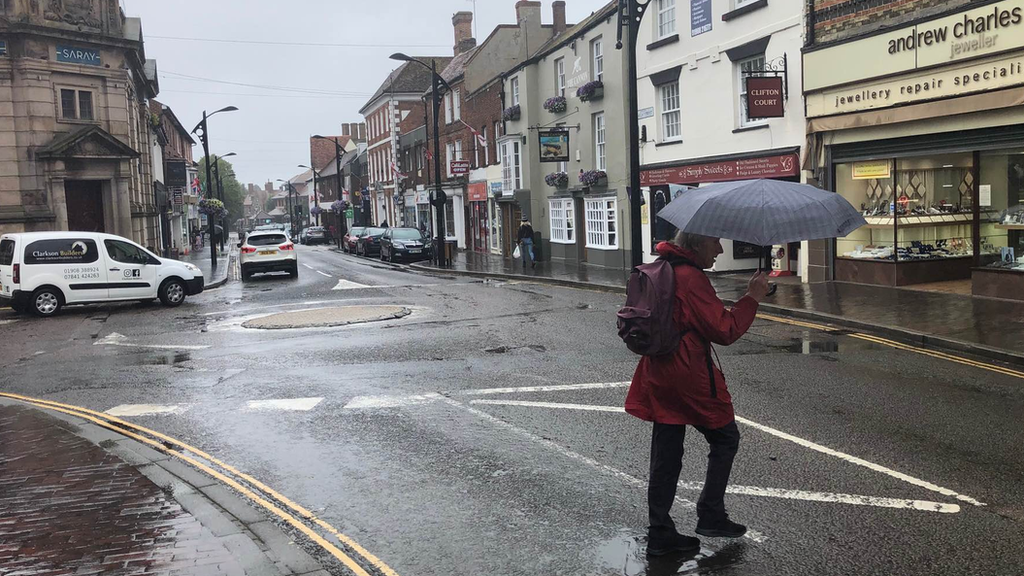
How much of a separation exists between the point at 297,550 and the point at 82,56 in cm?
2890

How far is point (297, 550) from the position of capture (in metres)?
4.91

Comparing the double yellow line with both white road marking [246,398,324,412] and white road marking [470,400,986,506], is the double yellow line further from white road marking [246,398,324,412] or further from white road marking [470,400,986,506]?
white road marking [470,400,986,506]

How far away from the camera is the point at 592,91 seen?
28219 millimetres

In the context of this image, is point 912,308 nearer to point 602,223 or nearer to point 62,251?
point 602,223

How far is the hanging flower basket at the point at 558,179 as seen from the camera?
3108cm

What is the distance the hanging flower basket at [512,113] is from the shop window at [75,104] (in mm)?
15468

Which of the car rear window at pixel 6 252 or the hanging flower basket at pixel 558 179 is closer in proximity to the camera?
the car rear window at pixel 6 252

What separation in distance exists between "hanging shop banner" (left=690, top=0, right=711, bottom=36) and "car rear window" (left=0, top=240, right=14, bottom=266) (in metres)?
17.0

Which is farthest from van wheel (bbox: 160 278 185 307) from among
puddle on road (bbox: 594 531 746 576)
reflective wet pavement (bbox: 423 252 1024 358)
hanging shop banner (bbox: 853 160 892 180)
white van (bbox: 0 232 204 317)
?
puddle on road (bbox: 594 531 746 576)

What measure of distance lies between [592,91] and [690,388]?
24.7m

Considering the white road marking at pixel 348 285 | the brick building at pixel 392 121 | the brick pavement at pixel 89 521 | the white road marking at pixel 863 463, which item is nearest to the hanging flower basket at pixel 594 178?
the white road marking at pixel 348 285

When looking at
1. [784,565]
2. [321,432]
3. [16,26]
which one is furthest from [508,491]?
[16,26]

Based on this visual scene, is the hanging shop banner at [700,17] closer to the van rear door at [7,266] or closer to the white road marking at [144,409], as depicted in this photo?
the van rear door at [7,266]

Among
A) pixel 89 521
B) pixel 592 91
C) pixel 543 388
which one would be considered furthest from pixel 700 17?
pixel 89 521
